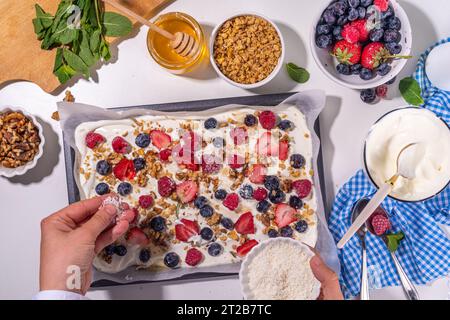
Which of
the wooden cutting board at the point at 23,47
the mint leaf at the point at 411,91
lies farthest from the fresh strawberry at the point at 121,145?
the mint leaf at the point at 411,91

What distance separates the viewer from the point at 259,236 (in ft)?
3.83

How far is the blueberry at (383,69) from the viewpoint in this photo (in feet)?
3.64

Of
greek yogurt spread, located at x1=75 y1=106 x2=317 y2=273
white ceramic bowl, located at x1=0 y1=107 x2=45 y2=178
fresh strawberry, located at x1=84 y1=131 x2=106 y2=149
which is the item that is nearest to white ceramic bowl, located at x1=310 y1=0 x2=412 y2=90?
greek yogurt spread, located at x1=75 y1=106 x2=317 y2=273

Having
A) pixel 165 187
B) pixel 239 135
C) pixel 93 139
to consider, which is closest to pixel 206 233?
pixel 165 187

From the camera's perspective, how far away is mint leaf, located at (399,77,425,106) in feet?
3.81

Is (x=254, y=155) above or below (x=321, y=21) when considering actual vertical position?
below

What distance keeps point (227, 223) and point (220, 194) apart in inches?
2.8

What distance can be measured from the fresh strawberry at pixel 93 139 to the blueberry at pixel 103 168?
4 centimetres

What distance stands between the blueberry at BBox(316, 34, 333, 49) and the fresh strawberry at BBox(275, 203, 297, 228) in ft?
1.24

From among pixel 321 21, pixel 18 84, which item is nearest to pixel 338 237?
pixel 321 21

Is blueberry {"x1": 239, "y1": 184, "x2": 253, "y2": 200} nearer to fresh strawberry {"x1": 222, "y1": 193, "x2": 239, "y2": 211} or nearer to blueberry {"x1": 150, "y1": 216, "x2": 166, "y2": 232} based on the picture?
fresh strawberry {"x1": 222, "y1": 193, "x2": 239, "y2": 211}

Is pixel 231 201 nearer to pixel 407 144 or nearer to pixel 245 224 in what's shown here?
pixel 245 224

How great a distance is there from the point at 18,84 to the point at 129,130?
1.06 ft

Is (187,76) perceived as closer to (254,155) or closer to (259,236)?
(254,155)
